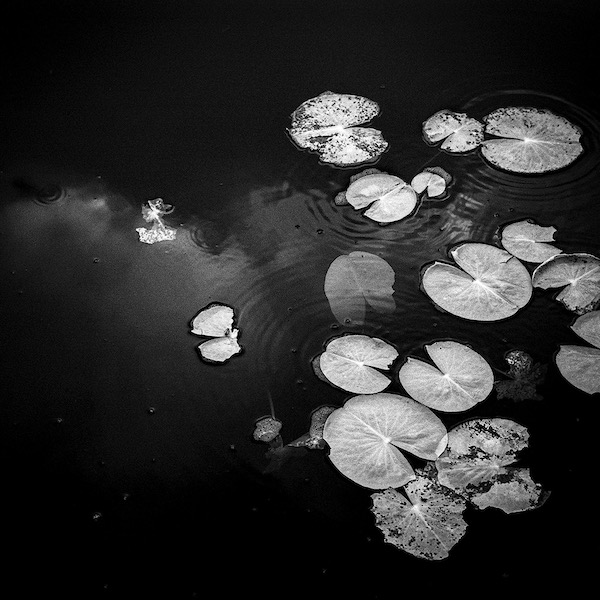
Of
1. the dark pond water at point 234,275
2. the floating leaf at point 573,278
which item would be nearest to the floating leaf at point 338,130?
the dark pond water at point 234,275

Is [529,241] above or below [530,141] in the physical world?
below

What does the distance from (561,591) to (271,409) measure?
2.57 feet

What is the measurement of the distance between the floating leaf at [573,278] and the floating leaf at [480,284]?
0.20ft

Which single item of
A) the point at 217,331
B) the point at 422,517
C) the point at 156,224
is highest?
the point at 156,224

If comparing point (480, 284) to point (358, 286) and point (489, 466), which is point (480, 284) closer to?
point (358, 286)

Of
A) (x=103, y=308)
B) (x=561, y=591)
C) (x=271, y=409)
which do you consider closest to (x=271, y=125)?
(x=103, y=308)

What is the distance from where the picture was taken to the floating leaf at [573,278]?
5.89 feet

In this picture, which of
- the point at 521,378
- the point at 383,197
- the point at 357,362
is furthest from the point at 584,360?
the point at 383,197

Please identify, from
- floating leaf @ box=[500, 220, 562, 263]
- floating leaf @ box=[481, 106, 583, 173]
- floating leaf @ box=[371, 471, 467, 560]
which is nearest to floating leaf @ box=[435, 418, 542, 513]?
floating leaf @ box=[371, 471, 467, 560]

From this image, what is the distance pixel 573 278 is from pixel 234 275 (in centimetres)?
101

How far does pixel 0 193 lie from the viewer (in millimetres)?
2225

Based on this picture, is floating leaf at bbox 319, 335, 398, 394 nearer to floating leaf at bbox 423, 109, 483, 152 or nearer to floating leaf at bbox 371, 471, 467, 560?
floating leaf at bbox 371, 471, 467, 560

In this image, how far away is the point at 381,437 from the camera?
1522 millimetres

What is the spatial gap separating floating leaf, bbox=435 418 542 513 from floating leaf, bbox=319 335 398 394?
A: 9.4 inches
